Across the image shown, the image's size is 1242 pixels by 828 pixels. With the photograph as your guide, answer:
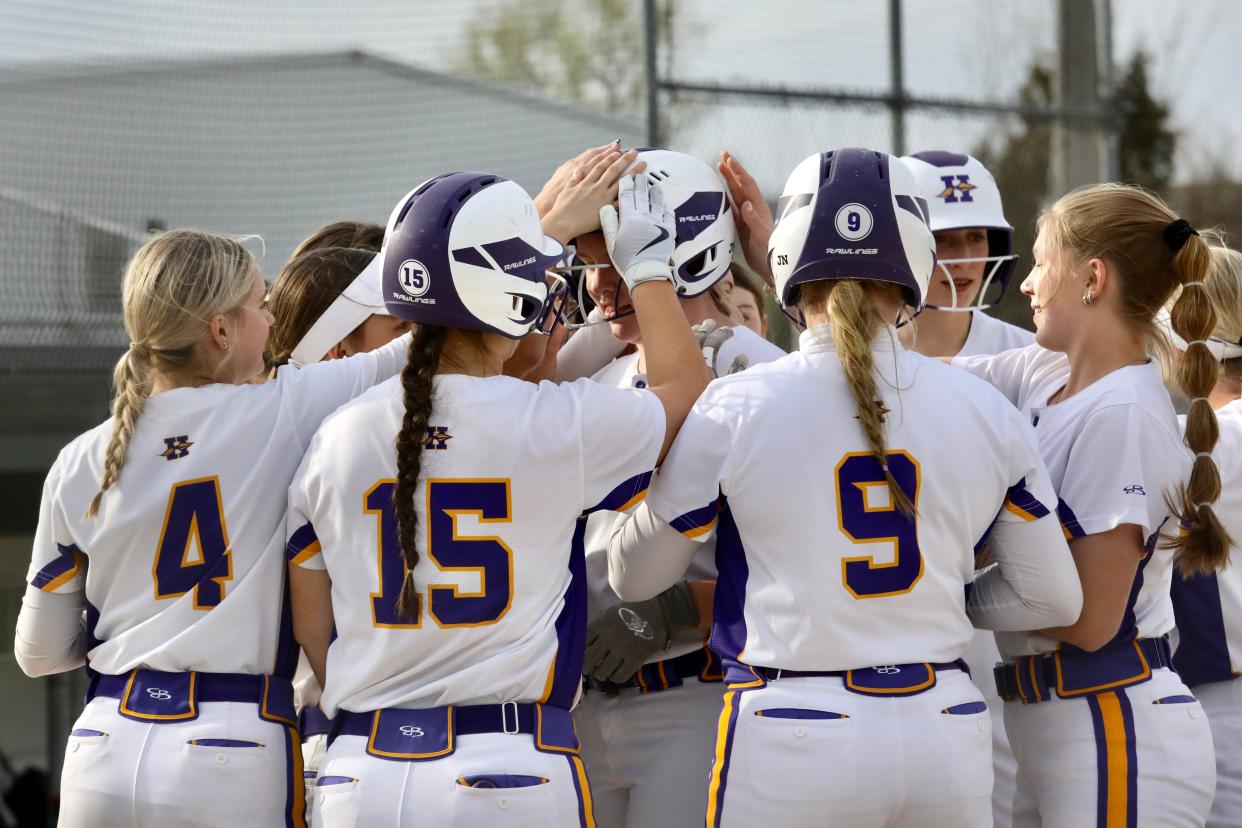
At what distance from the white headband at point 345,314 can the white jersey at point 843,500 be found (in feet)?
3.93

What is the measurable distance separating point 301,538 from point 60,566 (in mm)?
675

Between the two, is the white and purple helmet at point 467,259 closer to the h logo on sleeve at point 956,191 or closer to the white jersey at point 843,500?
the white jersey at point 843,500

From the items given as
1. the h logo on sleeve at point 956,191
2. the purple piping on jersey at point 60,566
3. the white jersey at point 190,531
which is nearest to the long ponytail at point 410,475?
the white jersey at point 190,531

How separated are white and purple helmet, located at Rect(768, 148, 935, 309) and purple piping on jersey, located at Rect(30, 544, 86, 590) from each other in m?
1.79

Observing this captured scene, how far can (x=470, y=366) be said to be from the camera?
2906 millimetres

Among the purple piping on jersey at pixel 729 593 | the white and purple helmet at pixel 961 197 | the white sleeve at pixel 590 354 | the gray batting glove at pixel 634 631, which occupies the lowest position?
the gray batting glove at pixel 634 631

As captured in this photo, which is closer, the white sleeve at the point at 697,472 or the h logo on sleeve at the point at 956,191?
the white sleeve at the point at 697,472

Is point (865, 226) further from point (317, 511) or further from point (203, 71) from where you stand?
point (203, 71)

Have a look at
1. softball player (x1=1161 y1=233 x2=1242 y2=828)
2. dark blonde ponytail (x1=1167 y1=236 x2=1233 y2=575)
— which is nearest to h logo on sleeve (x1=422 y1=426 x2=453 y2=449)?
dark blonde ponytail (x1=1167 y1=236 x2=1233 y2=575)

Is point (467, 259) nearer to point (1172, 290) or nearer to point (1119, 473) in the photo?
point (1119, 473)

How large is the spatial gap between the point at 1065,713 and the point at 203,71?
870 cm

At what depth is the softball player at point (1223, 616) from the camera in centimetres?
374

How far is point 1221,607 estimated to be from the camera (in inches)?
155

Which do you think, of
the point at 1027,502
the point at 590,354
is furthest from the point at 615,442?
the point at 590,354
